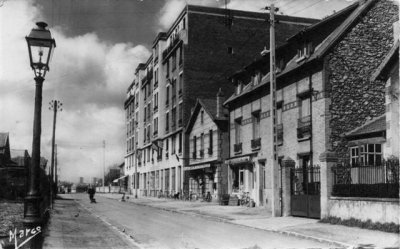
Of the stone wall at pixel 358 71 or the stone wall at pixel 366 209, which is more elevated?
the stone wall at pixel 358 71

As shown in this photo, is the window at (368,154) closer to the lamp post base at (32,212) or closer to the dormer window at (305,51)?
the dormer window at (305,51)

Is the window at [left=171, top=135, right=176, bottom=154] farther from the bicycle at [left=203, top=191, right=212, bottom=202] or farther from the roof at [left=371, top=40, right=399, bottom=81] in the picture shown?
the roof at [left=371, top=40, right=399, bottom=81]

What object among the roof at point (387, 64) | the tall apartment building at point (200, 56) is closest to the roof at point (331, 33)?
the roof at point (387, 64)

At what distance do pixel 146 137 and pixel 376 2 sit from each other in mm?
47647

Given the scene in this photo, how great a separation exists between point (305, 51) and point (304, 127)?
3976 millimetres

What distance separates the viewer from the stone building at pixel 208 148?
120 ft

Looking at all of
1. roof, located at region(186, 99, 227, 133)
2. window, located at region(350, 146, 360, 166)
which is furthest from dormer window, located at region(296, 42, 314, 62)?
roof, located at region(186, 99, 227, 133)

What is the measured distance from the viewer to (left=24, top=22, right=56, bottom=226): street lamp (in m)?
7.51

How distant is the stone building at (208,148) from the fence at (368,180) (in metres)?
18.0

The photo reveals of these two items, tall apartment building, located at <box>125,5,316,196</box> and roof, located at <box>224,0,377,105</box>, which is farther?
tall apartment building, located at <box>125,5,316,196</box>

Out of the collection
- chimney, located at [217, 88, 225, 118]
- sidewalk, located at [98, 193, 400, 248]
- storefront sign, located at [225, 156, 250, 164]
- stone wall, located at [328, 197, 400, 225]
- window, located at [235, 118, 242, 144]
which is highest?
chimney, located at [217, 88, 225, 118]

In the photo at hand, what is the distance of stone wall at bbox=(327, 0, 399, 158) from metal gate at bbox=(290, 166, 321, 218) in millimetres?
2160

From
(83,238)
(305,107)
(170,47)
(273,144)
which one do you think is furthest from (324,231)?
(170,47)

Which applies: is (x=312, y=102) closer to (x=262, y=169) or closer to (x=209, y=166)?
(x=262, y=169)
